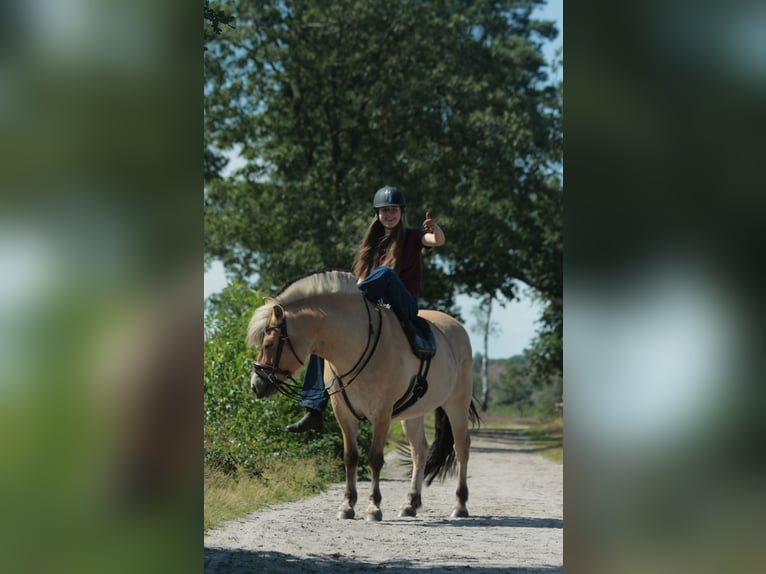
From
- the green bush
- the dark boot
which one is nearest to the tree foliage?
the green bush

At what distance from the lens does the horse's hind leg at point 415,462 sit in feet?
28.3

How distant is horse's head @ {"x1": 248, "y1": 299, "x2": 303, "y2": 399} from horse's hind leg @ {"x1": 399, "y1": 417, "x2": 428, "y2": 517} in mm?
2013

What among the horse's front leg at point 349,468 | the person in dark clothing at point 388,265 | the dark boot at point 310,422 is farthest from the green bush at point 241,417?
the horse's front leg at point 349,468

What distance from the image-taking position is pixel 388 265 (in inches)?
320

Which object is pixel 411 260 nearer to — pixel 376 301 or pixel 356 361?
pixel 376 301

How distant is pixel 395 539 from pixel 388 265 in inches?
86.1

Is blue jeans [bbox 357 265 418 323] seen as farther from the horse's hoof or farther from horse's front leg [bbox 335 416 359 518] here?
the horse's hoof

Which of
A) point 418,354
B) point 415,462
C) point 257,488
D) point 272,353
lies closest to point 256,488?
point 257,488

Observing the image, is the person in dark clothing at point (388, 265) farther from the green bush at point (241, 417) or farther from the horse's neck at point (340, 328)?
the green bush at point (241, 417)

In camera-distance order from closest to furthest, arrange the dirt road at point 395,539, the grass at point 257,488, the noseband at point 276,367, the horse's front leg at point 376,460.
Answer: the dirt road at point 395,539, the noseband at point 276,367, the horse's front leg at point 376,460, the grass at point 257,488

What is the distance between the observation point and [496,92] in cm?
2183

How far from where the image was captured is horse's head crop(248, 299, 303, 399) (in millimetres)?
7078
